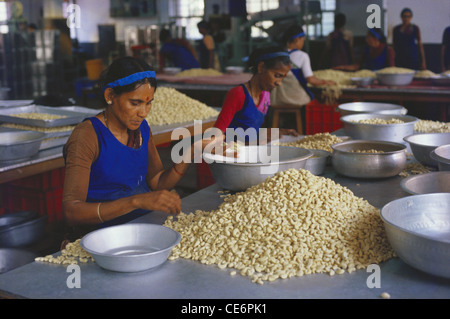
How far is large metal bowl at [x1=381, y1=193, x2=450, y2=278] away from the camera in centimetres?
110

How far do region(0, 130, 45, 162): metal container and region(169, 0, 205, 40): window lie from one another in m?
10.0

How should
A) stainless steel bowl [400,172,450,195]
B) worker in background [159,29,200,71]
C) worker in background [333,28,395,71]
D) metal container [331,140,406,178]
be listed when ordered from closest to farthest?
stainless steel bowl [400,172,450,195], metal container [331,140,406,178], worker in background [333,28,395,71], worker in background [159,29,200,71]

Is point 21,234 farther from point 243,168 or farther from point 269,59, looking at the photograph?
point 269,59

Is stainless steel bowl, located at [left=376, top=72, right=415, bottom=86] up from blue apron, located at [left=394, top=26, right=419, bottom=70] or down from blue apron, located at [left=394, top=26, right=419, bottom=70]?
down

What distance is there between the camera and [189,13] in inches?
508

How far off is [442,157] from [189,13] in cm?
1189

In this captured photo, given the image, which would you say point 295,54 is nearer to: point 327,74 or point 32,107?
point 327,74

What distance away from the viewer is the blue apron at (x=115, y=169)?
1832mm

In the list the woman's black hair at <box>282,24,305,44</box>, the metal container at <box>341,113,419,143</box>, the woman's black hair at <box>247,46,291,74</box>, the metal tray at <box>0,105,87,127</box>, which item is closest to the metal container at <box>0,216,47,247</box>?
the metal tray at <box>0,105,87,127</box>

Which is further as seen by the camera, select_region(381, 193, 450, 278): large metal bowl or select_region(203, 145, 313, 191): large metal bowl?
select_region(203, 145, 313, 191): large metal bowl

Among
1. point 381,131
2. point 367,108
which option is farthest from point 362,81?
point 381,131

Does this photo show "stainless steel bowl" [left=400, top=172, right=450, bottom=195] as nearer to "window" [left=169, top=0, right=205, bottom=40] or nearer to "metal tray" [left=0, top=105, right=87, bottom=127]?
"metal tray" [left=0, top=105, right=87, bottom=127]
